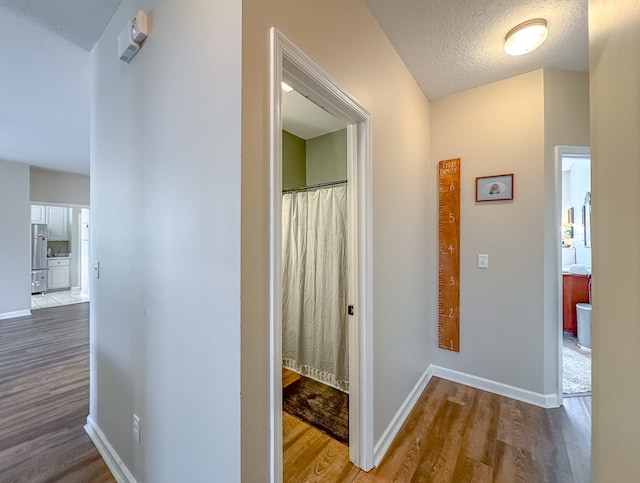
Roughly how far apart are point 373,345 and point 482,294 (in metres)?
1.40

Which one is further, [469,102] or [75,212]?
[75,212]

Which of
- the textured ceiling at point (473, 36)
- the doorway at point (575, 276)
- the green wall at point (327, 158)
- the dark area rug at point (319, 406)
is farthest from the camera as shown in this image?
the green wall at point (327, 158)

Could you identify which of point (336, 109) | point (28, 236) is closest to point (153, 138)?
point (336, 109)

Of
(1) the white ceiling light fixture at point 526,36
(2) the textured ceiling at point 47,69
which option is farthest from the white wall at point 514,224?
(2) the textured ceiling at point 47,69

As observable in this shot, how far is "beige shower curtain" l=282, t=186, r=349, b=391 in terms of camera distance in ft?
8.15

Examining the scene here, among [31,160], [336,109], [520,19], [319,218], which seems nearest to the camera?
[336,109]

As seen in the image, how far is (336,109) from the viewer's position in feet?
4.50

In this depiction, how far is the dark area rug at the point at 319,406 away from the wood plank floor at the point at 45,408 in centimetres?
117

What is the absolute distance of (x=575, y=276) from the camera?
348 centimetres

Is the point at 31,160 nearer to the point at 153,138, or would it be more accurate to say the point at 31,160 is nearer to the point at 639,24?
the point at 153,138

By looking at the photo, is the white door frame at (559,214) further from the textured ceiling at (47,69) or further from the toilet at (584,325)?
the textured ceiling at (47,69)

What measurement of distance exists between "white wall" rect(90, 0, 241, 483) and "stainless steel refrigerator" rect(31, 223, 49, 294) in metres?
6.30

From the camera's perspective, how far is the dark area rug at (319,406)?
74.3 inches

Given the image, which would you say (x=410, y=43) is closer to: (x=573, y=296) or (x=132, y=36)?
(x=132, y=36)
